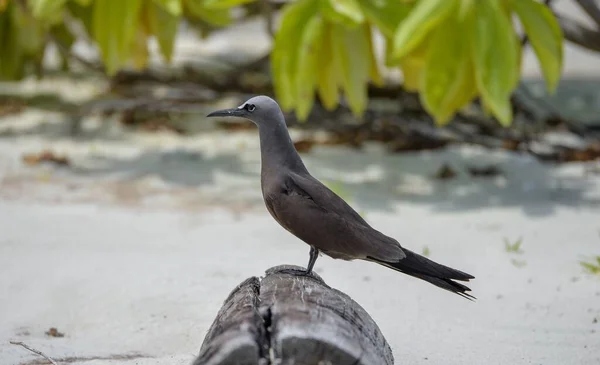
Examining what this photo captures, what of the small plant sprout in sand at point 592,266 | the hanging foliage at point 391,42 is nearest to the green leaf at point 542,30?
the hanging foliage at point 391,42

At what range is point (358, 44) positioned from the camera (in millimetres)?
3766

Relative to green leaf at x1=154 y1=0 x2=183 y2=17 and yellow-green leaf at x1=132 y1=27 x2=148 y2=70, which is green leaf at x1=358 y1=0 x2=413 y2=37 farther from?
yellow-green leaf at x1=132 y1=27 x2=148 y2=70

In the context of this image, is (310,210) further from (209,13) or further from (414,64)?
(209,13)

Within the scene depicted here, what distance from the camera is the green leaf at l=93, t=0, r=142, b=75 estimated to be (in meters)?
4.04

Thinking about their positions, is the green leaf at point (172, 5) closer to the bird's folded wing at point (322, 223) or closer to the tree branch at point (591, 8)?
the tree branch at point (591, 8)

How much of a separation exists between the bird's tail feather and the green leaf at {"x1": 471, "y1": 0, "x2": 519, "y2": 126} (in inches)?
65.9

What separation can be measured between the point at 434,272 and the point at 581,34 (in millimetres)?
2863

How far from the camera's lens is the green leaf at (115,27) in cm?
404

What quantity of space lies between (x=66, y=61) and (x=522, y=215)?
3652mm

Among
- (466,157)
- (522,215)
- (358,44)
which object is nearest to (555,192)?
(522,215)

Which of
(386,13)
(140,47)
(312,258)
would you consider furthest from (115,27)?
(312,258)

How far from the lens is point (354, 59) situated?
12.4ft

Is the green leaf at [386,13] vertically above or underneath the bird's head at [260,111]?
underneath

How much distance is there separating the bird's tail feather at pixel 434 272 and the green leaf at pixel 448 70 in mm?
Answer: 1767
